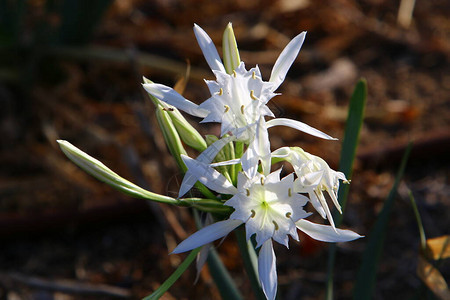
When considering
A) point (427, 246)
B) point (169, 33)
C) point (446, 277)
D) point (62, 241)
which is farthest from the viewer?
point (169, 33)

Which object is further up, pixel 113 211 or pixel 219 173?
pixel 219 173

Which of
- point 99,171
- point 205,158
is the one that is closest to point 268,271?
point 205,158

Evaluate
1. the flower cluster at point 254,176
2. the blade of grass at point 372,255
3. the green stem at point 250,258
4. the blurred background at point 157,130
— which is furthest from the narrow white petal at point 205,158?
the blurred background at point 157,130

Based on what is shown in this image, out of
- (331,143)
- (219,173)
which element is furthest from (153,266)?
(219,173)

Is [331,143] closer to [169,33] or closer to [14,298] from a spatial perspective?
[169,33]

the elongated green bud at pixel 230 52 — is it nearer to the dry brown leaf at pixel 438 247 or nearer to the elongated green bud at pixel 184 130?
the elongated green bud at pixel 184 130

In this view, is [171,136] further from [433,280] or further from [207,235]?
[433,280]

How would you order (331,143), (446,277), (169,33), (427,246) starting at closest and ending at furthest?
(427,246), (446,277), (331,143), (169,33)
